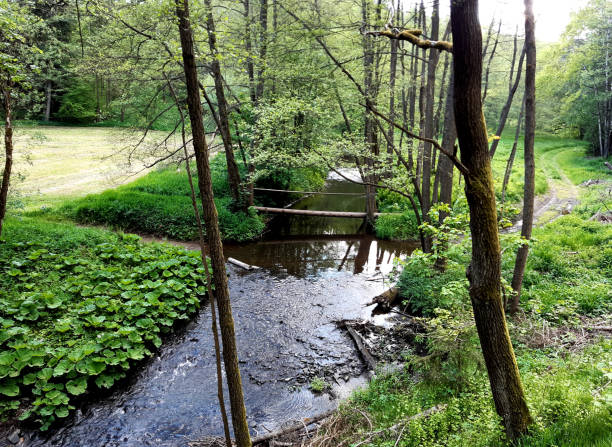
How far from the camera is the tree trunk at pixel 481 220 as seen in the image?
2.69 meters

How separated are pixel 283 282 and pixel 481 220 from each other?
823 centimetres

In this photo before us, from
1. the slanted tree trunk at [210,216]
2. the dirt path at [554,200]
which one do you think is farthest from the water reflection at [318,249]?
the slanted tree trunk at [210,216]

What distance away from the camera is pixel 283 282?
1066 cm

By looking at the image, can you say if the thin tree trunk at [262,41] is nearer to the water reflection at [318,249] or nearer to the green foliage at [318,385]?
the water reflection at [318,249]

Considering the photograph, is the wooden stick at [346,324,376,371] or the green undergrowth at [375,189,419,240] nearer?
the wooden stick at [346,324,376,371]

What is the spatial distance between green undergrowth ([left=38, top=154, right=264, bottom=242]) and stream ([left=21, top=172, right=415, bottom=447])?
1.91 metres

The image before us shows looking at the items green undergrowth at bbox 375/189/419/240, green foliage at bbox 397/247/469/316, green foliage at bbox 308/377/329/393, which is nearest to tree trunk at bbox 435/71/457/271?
green foliage at bbox 397/247/469/316

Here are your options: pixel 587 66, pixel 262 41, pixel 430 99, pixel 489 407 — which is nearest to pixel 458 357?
pixel 489 407

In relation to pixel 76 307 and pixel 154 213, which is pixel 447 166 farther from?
pixel 154 213

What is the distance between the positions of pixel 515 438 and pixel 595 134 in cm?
3297

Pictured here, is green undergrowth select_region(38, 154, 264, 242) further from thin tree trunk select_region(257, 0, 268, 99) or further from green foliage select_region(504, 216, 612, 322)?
green foliage select_region(504, 216, 612, 322)

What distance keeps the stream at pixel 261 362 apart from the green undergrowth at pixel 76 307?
0.42m

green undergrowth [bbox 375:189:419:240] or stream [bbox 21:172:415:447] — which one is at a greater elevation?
green undergrowth [bbox 375:189:419:240]

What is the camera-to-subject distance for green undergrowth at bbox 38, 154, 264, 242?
13258mm
